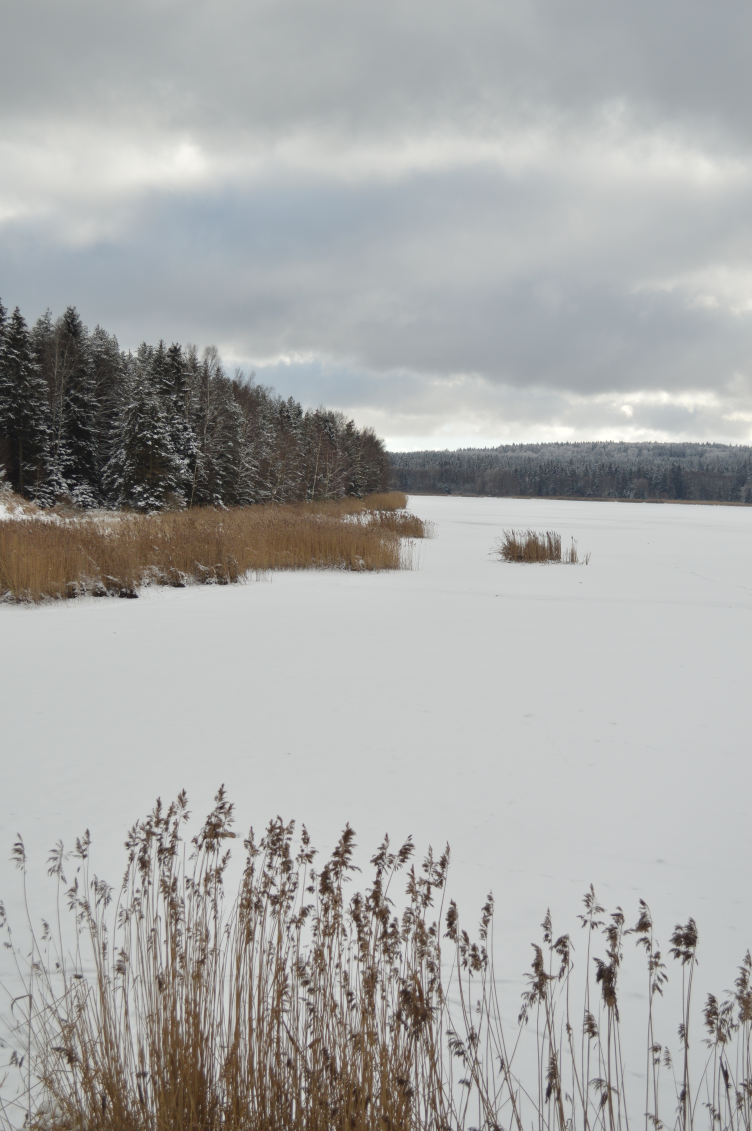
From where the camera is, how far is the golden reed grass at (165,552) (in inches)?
330

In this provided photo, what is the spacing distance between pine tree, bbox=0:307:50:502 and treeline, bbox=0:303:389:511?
0.05 m

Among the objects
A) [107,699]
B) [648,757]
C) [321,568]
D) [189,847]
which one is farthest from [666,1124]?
[321,568]

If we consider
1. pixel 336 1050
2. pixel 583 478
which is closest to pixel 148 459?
pixel 336 1050

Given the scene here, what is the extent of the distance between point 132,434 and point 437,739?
27.0 metres

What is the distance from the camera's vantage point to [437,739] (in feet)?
13.4

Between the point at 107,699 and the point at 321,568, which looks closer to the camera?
the point at 107,699

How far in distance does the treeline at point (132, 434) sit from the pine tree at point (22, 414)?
1.8 inches

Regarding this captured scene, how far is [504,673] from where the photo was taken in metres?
5.61

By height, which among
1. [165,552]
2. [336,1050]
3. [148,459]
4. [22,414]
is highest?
[22,414]

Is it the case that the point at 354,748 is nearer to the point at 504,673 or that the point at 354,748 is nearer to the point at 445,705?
the point at 445,705

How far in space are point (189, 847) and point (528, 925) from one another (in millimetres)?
1378

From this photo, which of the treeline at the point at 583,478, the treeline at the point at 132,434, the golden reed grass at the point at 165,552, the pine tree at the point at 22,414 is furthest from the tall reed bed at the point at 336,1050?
the treeline at the point at 583,478

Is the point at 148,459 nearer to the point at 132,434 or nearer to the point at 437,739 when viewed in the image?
the point at 132,434

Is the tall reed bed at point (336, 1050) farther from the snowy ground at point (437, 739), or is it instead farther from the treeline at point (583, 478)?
the treeline at point (583, 478)
